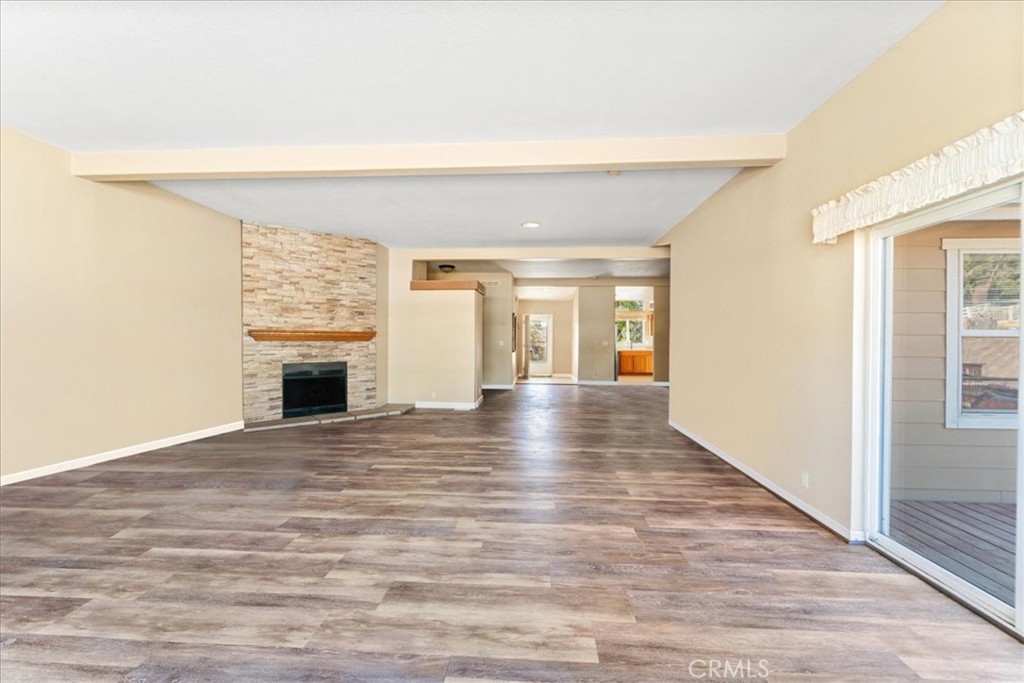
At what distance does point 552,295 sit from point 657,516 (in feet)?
34.5

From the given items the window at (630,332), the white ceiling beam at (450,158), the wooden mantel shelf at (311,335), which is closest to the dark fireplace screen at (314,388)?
the wooden mantel shelf at (311,335)

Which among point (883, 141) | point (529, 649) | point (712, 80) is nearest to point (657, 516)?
point (529, 649)

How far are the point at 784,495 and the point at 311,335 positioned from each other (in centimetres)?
588

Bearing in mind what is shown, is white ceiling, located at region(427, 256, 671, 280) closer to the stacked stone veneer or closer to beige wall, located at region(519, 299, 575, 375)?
the stacked stone veneer

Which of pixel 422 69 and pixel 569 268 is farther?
pixel 569 268

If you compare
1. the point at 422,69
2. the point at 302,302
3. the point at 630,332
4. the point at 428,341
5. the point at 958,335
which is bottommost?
the point at 428,341

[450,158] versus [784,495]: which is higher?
[450,158]

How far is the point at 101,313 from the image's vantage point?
Answer: 396 centimetres

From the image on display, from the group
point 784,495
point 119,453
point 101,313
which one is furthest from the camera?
point 119,453

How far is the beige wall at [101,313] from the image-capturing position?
3.41 m

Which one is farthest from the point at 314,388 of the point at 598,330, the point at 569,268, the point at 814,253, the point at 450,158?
the point at 598,330

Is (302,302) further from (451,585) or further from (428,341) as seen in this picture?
(451,585)

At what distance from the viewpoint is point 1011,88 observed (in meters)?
1.68

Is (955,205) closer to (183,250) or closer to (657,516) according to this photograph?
(657,516)
